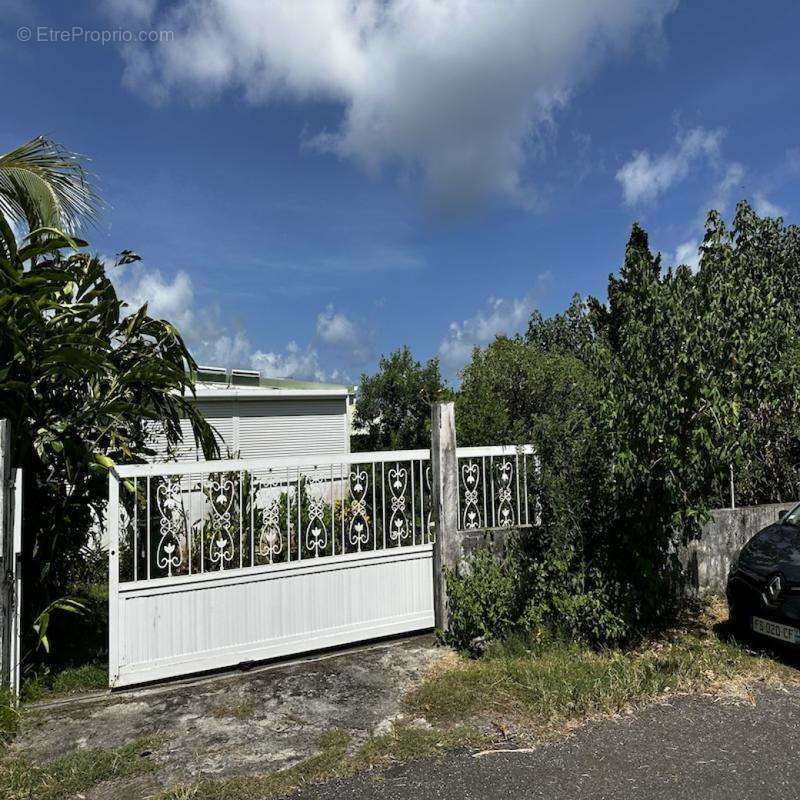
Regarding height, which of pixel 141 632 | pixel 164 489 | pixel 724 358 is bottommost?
pixel 141 632

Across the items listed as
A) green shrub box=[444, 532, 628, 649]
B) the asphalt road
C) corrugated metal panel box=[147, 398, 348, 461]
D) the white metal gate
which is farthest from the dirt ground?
corrugated metal panel box=[147, 398, 348, 461]

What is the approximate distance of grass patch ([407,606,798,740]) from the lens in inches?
165

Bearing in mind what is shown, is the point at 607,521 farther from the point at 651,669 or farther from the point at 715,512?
the point at 715,512

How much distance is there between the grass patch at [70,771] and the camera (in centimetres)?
336

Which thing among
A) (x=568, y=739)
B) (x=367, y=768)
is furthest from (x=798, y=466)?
(x=367, y=768)

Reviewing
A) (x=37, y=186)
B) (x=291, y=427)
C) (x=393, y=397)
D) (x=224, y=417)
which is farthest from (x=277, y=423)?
(x=37, y=186)

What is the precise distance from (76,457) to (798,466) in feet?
29.0

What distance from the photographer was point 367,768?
358 cm

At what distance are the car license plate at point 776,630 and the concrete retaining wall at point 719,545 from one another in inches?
60.4

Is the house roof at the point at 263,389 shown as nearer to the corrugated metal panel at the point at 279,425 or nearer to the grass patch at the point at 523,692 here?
the corrugated metal panel at the point at 279,425

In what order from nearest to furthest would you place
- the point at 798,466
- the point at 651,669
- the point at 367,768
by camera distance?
the point at 367,768 < the point at 651,669 < the point at 798,466

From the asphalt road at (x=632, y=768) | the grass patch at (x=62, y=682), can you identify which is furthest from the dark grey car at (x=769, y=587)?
the grass patch at (x=62, y=682)

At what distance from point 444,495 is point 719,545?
11.5 ft

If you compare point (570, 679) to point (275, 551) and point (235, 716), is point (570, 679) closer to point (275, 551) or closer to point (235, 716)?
point (235, 716)
